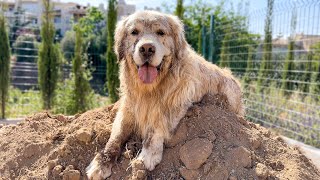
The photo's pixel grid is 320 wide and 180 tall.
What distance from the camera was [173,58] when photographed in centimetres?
357

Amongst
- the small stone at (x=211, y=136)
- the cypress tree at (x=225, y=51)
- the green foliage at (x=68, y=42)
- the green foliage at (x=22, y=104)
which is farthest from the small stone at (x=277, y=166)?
the green foliage at (x=68, y=42)

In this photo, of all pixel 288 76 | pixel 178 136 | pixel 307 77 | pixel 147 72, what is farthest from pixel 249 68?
pixel 147 72

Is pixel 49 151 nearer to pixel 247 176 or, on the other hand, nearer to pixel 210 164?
pixel 210 164

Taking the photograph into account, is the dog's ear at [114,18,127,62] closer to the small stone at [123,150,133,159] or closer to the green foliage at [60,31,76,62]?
the small stone at [123,150,133,159]

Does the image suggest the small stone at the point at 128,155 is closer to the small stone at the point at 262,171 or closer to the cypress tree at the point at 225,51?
the small stone at the point at 262,171

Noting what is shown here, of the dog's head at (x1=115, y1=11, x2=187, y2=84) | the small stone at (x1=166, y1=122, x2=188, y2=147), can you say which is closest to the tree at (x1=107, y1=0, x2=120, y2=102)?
the dog's head at (x1=115, y1=11, x2=187, y2=84)

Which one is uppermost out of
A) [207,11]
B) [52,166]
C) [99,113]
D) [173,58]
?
[207,11]

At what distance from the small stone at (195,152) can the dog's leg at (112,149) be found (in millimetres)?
662

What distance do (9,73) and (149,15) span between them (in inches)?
253

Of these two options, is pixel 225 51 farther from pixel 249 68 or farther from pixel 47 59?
pixel 47 59

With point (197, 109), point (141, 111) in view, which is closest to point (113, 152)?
point (141, 111)

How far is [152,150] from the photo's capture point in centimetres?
336

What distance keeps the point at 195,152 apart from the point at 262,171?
618 millimetres

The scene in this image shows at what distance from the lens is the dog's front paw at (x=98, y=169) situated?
3287 millimetres
